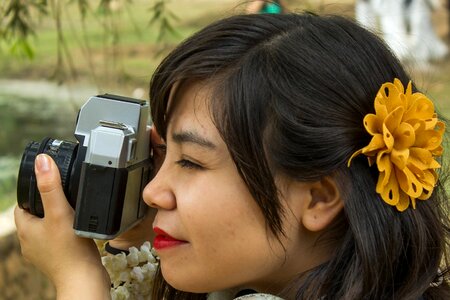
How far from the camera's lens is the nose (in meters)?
1.45

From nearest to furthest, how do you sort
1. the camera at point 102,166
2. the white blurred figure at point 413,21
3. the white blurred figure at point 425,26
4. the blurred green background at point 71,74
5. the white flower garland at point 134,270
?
the camera at point 102,166, the white flower garland at point 134,270, the blurred green background at point 71,74, the white blurred figure at point 413,21, the white blurred figure at point 425,26

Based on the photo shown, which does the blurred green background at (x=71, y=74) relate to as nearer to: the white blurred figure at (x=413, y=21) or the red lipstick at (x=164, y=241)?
the white blurred figure at (x=413, y=21)

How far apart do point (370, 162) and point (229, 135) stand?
22cm

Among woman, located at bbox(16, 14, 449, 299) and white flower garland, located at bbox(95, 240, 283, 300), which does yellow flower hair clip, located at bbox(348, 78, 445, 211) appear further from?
white flower garland, located at bbox(95, 240, 283, 300)

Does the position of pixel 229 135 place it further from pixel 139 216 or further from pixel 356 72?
pixel 139 216

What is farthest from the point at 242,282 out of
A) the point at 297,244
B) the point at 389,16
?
the point at 389,16

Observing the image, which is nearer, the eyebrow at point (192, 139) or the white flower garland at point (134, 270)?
the eyebrow at point (192, 139)

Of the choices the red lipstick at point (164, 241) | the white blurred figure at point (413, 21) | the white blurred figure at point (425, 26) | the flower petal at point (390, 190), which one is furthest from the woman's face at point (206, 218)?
the white blurred figure at point (425, 26)

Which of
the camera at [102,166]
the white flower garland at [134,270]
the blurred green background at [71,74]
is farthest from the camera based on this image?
the blurred green background at [71,74]

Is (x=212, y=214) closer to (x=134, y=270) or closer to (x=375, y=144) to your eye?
(x=375, y=144)

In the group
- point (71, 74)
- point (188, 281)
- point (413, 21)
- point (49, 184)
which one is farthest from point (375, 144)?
point (413, 21)

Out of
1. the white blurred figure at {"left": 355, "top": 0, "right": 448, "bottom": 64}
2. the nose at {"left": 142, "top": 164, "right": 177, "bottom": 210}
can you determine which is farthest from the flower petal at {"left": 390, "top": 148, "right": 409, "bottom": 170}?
the white blurred figure at {"left": 355, "top": 0, "right": 448, "bottom": 64}

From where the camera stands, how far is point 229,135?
4.61ft

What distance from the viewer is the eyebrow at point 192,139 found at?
142cm
